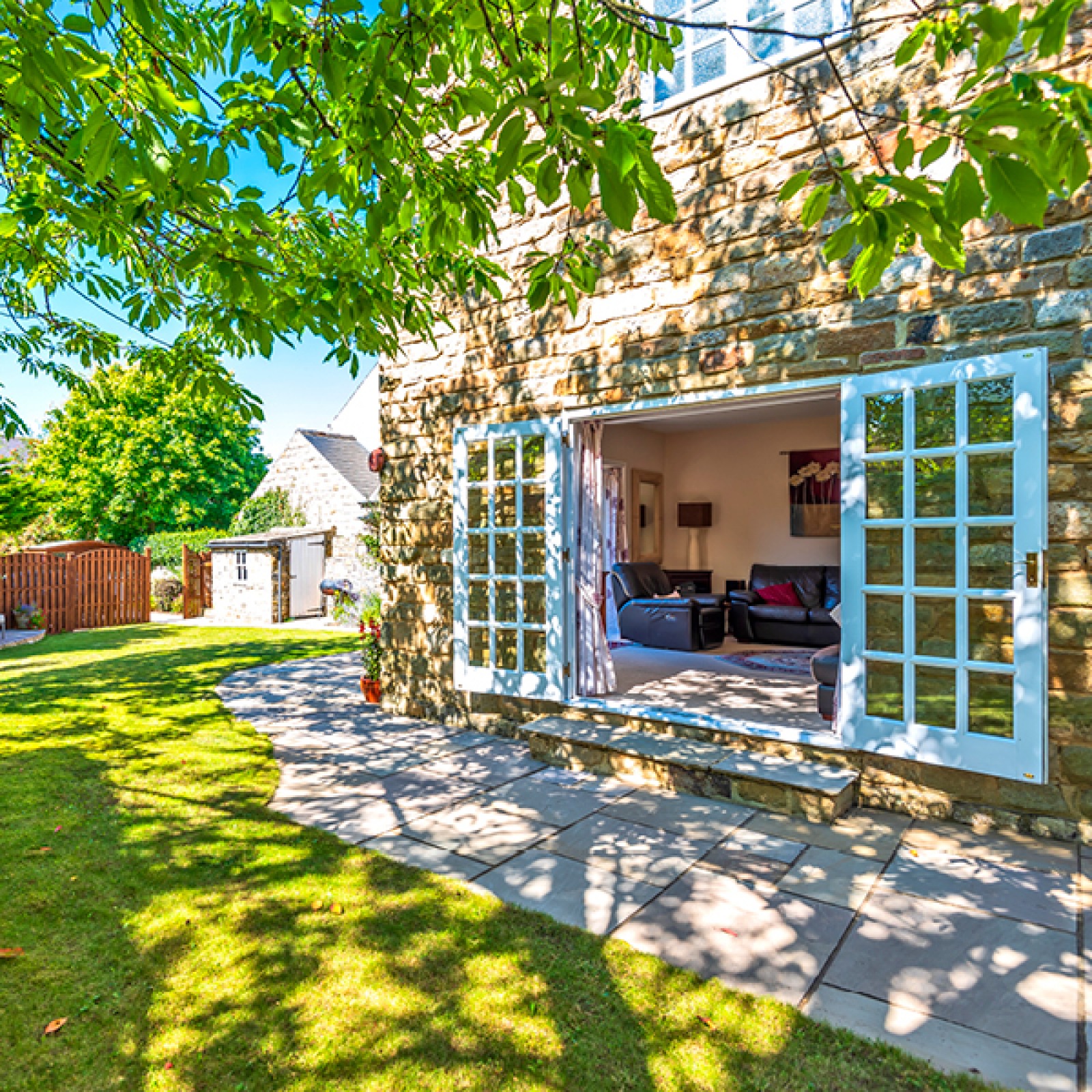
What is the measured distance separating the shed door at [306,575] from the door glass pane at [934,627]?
40.9ft

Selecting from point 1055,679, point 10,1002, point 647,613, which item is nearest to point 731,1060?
point 10,1002

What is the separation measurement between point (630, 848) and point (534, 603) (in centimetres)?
201

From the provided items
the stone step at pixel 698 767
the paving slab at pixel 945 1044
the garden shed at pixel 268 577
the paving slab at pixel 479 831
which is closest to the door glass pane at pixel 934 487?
the stone step at pixel 698 767

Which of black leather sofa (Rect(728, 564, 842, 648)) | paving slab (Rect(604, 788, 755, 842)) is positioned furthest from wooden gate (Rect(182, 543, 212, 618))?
paving slab (Rect(604, 788, 755, 842))

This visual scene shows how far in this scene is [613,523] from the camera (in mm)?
9914

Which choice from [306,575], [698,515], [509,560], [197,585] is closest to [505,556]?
[509,560]

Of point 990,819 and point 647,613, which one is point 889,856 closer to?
point 990,819

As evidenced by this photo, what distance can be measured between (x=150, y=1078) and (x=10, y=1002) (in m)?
0.66

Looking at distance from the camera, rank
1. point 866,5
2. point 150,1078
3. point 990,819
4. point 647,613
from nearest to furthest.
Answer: point 150,1078, point 990,819, point 866,5, point 647,613

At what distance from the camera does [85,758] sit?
4500 mm

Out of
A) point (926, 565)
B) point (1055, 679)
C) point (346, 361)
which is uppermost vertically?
point (346, 361)

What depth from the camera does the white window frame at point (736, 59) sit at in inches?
145

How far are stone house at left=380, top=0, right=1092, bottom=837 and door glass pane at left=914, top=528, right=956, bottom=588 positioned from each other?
0.01 m

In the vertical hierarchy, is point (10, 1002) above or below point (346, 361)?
below
